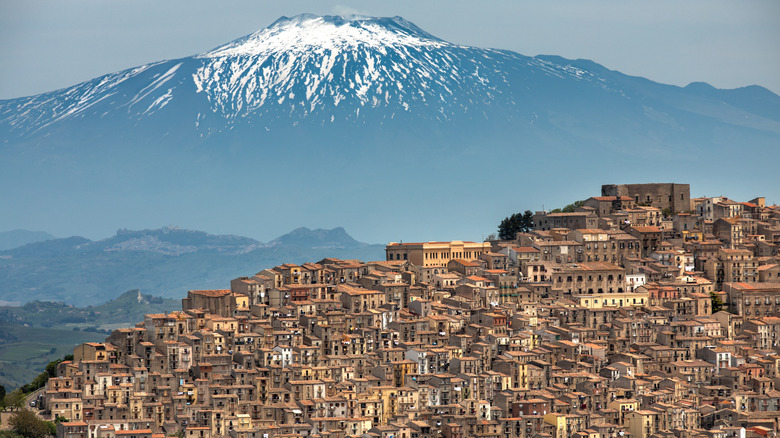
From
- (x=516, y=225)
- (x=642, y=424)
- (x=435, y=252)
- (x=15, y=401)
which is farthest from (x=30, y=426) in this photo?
(x=516, y=225)

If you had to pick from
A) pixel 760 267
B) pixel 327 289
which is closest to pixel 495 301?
pixel 327 289

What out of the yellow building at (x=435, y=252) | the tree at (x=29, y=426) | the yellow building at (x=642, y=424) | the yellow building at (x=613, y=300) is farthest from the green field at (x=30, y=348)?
the yellow building at (x=642, y=424)

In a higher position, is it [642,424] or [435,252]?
[435,252]

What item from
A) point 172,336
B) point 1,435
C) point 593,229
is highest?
point 593,229

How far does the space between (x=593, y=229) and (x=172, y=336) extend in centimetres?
2761

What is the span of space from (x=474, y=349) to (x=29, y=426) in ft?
67.9

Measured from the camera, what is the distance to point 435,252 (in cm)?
8538

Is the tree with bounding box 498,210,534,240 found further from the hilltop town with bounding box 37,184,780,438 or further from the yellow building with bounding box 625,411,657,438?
the yellow building with bounding box 625,411,657,438

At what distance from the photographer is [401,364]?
6931 centimetres

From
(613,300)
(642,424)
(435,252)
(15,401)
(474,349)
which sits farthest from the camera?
(435,252)

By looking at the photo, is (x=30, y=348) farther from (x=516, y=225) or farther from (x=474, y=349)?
(x=474, y=349)

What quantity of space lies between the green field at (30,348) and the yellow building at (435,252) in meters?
61.9

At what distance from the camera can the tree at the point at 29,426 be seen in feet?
208

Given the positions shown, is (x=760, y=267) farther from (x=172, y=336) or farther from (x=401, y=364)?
(x=172, y=336)
